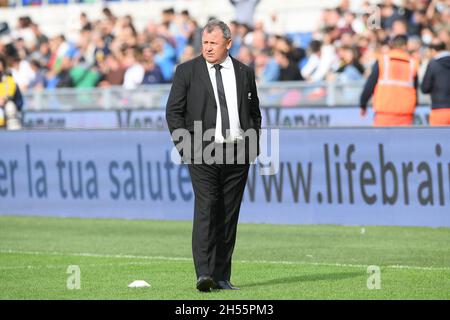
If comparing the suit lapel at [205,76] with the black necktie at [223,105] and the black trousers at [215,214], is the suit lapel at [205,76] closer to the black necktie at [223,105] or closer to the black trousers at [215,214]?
the black necktie at [223,105]

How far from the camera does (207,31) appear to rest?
429 inches

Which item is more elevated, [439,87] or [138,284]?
[439,87]

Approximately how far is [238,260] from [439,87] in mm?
5747

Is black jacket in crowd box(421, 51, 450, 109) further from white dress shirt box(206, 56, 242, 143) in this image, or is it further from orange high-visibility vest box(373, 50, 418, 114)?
white dress shirt box(206, 56, 242, 143)

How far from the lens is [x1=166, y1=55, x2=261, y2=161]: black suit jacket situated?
1105 cm

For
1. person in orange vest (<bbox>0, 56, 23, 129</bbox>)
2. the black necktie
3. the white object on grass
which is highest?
the black necktie

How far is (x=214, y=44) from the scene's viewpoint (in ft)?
35.8

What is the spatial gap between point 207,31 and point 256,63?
1706 cm

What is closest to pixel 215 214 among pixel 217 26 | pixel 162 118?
pixel 217 26

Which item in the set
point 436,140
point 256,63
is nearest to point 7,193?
point 436,140

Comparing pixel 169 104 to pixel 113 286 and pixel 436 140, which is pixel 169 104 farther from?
pixel 436 140

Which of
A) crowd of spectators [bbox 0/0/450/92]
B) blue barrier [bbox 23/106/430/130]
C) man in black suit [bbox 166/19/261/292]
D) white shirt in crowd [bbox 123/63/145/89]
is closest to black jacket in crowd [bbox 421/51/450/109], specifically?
crowd of spectators [bbox 0/0/450/92]

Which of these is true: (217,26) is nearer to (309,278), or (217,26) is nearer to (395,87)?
(309,278)

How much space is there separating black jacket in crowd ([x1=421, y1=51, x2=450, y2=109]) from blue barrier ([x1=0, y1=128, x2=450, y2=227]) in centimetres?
153
